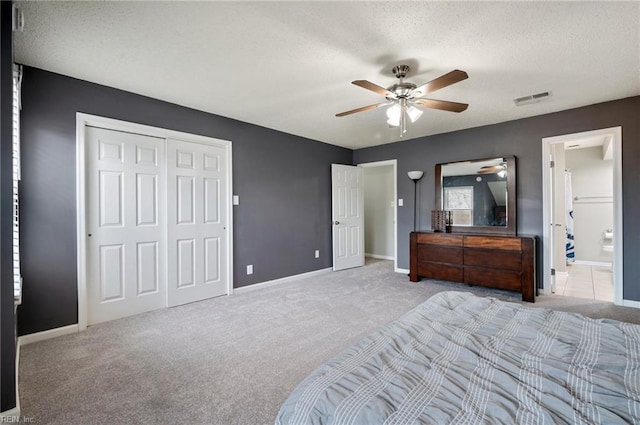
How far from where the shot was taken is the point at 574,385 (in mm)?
992

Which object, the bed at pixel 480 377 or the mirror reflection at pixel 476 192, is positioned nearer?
the bed at pixel 480 377

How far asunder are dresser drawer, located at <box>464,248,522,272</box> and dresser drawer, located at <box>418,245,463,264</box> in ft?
0.34

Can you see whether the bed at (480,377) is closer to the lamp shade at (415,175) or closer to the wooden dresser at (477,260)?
the wooden dresser at (477,260)

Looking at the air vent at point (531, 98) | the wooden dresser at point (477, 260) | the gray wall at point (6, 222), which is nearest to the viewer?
the gray wall at point (6, 222)

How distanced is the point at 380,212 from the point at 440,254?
2841 millimetres

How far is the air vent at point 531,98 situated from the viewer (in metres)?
3.14

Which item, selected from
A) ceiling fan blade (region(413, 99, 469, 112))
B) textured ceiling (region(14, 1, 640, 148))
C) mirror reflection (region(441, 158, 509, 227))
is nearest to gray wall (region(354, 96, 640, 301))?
mirror reflection (region(441, 158, 509, 227))

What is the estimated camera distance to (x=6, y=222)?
154 centimetres

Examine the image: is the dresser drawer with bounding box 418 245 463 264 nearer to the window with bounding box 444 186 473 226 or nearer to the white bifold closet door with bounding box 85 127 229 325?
the window with bounding box 444 186 473 226

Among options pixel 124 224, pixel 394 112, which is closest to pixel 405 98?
pixel 394 112

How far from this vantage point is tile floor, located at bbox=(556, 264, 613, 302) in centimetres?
379

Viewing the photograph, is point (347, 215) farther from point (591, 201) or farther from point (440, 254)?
point (591, 201)

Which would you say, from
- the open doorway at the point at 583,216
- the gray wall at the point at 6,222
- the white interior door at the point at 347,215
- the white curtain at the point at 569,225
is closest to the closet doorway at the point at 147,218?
the gray wall at the point at 6,222

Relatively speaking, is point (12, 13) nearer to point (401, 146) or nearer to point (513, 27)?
point (513, 27)
